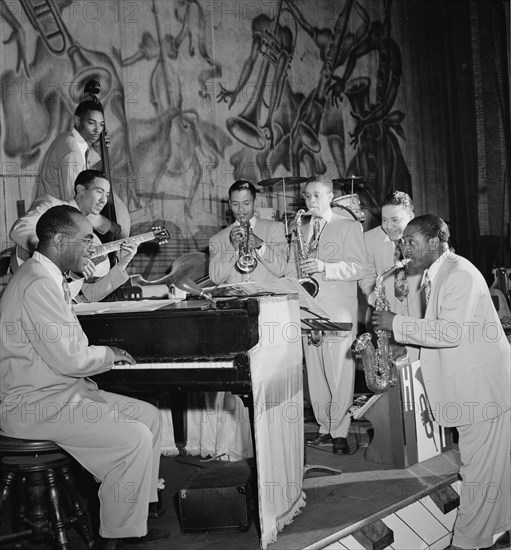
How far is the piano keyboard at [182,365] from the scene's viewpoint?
137 inches

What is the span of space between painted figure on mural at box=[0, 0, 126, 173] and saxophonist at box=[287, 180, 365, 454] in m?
2.85

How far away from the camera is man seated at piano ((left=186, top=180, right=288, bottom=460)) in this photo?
5.12 m

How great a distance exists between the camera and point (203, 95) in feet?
27.5

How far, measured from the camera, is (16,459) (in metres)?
3.40

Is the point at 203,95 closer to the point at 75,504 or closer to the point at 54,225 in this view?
the point at 54,225

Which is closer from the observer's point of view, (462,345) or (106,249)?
(462,345)

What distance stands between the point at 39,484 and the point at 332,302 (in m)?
2.72

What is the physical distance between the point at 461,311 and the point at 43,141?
454 cm

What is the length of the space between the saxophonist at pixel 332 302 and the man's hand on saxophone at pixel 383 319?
3.28 ft

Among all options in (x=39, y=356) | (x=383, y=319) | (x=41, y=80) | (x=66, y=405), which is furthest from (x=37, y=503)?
(x=41, y=80)

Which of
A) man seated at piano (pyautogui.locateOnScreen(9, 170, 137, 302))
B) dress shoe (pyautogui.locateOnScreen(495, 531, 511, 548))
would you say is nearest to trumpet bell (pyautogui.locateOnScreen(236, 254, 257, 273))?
man seated at piano (pyautogui.locateOnScreen(9, 170, 137, 302))

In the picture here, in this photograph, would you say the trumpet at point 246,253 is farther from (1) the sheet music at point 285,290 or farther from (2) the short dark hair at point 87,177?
(2) the short dark hair at point 87,177

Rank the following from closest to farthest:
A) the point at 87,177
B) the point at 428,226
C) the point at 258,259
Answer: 1. the point at 428,226
2. the point at 87,177
3. the point at 258,259

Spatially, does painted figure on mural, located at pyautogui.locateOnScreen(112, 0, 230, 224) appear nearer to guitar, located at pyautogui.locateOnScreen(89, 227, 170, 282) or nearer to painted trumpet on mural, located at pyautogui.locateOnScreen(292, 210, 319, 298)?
painted trumpet on mural, located at pyautogui.locateOnScreen(292, 210, 319, 298)
